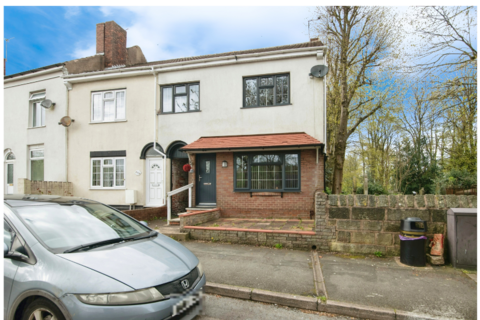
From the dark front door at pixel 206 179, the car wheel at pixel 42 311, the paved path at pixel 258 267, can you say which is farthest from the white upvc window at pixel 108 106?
the car wheel at pixel 42 311

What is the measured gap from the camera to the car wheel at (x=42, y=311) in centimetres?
256

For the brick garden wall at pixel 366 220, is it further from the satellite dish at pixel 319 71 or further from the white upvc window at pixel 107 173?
the white upvc window at pixel 107 173

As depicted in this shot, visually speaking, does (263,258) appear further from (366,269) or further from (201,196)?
(201,196)

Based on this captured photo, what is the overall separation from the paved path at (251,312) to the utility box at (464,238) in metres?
3.16

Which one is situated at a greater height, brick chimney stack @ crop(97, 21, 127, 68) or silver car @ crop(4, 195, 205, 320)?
brick chimney stack @ crop(97, 21, 127, 68)

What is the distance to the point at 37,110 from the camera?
14.6m

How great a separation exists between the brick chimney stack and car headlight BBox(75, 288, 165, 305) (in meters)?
14.3

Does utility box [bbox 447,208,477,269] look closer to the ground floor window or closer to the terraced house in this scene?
the terraced house

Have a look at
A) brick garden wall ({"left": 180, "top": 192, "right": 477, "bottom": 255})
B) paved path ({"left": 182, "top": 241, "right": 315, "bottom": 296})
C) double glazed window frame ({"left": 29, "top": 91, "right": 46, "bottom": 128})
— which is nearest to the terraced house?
double glazed window frame ({"left": 29, "top": 91, "right": 46, "bottom": 128})

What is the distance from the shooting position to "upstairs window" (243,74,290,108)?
10969mm

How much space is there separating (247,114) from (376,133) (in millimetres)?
19449

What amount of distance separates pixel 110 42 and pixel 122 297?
1503cm

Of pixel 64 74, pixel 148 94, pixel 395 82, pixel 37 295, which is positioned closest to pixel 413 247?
pixel 37 295

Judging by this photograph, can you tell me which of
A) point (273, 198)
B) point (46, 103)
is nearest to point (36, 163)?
point (46, 103)
